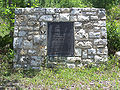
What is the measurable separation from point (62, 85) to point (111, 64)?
211cm

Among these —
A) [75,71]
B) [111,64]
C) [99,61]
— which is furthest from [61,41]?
[111,64]

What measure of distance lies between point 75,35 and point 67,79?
1593 millimetres

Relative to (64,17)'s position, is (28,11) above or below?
above

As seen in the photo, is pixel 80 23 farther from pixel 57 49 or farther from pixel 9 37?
pixel 9 37

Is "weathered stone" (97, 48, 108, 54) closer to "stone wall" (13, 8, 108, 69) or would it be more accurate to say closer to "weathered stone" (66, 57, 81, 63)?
"stone wall" (13, 8, 108, 69)

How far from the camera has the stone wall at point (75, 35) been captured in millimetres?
5543

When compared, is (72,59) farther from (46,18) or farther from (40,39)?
(46,18)

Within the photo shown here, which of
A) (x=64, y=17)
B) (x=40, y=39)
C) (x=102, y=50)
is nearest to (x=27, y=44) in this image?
(x=40, y=39)

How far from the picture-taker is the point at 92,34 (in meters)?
5.58

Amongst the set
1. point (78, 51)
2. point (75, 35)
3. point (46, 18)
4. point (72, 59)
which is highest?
point (46, 18)

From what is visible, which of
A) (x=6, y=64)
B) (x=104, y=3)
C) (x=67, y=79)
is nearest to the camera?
(x=67, y=79)

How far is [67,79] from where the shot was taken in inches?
181

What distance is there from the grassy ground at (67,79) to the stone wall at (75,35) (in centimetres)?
35

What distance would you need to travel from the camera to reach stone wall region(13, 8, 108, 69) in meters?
5.54
